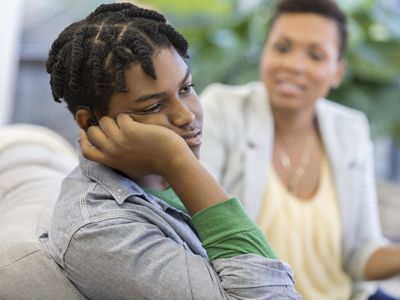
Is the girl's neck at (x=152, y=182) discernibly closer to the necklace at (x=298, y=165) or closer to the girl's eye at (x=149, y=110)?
the girl's eye at (x=149, y=110)

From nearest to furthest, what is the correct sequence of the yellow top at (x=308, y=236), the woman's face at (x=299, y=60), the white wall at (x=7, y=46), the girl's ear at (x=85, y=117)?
the girl's ear at (x=85, y=117) < the yellow top at (x=308, y=236) < the woman's face at (x=299, y=60) < the white wall at (x=7, y=46)

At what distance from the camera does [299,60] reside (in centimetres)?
223

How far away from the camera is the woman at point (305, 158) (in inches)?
83.7

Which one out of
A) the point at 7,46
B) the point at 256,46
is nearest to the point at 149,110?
the point at 256,46

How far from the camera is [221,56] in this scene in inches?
131

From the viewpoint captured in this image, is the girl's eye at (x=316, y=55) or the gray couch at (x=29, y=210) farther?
the girl's eye at (x=316, y=55)

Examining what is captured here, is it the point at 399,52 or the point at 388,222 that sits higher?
the point at 399,52

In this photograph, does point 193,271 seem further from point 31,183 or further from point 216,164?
point 216,164

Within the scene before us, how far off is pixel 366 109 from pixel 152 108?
232 centimetres

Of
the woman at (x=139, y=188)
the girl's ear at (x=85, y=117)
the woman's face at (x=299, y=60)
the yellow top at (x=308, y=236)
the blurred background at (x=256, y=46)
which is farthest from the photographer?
the blurred background at (x=256, y=46)

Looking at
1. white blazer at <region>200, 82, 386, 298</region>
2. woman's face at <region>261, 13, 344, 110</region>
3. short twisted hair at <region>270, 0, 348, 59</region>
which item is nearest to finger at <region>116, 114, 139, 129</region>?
white blazer at <region>200, 82, 386, 298</region>

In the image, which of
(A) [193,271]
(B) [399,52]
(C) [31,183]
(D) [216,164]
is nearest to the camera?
(A) [193,271]

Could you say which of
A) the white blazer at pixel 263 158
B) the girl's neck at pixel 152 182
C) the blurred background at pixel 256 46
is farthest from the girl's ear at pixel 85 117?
the blurred background at pixel 256 46

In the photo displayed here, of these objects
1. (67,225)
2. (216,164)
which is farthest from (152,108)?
(216,164)
